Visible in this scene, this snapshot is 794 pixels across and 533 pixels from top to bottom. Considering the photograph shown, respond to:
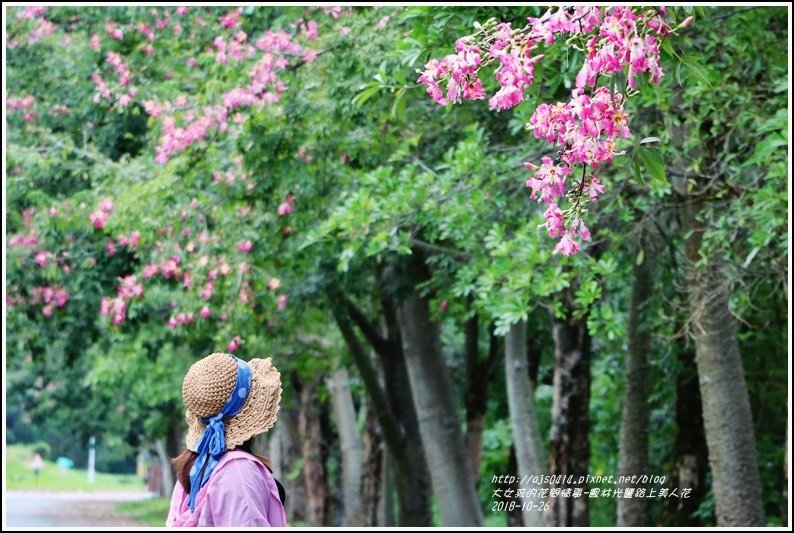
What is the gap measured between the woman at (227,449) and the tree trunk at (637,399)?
8.44 m

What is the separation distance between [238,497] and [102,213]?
28.1 feet

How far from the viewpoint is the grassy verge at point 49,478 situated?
176 feet

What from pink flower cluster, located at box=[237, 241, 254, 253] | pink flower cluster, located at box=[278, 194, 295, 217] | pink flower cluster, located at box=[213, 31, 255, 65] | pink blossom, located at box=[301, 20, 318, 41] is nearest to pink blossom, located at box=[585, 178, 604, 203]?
pink blossom, located at box=[301, 20, 318, 41]

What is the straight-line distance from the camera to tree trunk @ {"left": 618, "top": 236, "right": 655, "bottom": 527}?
12.0 m

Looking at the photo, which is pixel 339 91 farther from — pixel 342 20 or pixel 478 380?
pixel 478 380

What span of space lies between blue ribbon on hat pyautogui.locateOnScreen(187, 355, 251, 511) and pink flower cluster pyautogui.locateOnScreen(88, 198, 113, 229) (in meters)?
8.26

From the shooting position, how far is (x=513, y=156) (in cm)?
991

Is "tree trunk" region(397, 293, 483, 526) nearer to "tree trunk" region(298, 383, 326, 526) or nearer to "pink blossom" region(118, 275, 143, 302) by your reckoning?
"pink blossom" region(118, 275, 143, 302)

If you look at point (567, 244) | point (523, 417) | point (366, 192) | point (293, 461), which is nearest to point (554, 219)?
point (567, 244)

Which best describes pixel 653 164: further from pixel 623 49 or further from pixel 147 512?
pixel 147 512

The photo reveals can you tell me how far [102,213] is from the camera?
11.8 metres

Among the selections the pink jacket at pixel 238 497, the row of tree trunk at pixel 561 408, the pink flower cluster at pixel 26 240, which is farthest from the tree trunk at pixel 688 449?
the pink jacket at pixel 238 497

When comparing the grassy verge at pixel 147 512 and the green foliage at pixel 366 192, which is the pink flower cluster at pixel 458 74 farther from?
the grassy verge at pixel 147 512

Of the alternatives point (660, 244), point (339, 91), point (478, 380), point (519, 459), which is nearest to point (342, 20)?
point (339, 91)
